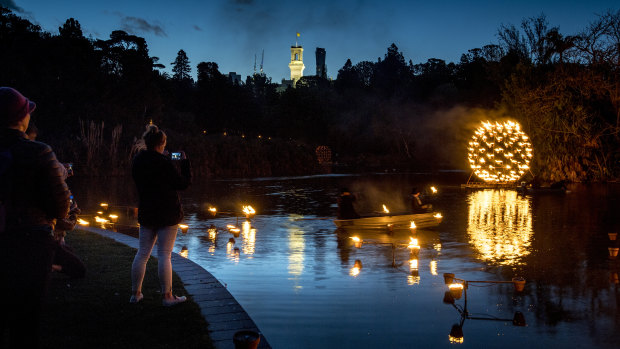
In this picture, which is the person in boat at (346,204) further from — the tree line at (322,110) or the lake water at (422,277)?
the tree line at (322,110)

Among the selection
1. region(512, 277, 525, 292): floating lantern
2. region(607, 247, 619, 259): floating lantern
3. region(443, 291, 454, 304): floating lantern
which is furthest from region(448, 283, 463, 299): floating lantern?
region(607, 247, 619, 259): floating lantern

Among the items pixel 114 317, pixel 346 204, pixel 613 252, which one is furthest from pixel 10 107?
pixel 346 204

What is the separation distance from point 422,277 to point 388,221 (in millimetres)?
5002

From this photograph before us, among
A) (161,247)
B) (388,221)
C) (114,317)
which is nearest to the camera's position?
(114,317)

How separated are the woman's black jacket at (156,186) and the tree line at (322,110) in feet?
110

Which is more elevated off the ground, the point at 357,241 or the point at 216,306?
the point at 357,241

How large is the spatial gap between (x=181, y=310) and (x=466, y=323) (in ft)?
10.8

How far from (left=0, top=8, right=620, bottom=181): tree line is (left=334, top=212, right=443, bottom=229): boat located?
80.1 feet

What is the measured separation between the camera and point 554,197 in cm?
2508

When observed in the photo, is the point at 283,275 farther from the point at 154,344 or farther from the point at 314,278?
the point at 154,344

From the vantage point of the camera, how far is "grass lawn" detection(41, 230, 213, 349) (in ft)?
17.1

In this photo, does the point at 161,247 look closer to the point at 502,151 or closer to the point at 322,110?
the point at 502,151

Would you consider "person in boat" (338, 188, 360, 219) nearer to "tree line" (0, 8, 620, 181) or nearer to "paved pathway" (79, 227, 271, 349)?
"paved pathway" (79, 227, 271, 349)

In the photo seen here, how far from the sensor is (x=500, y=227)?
15.5m
